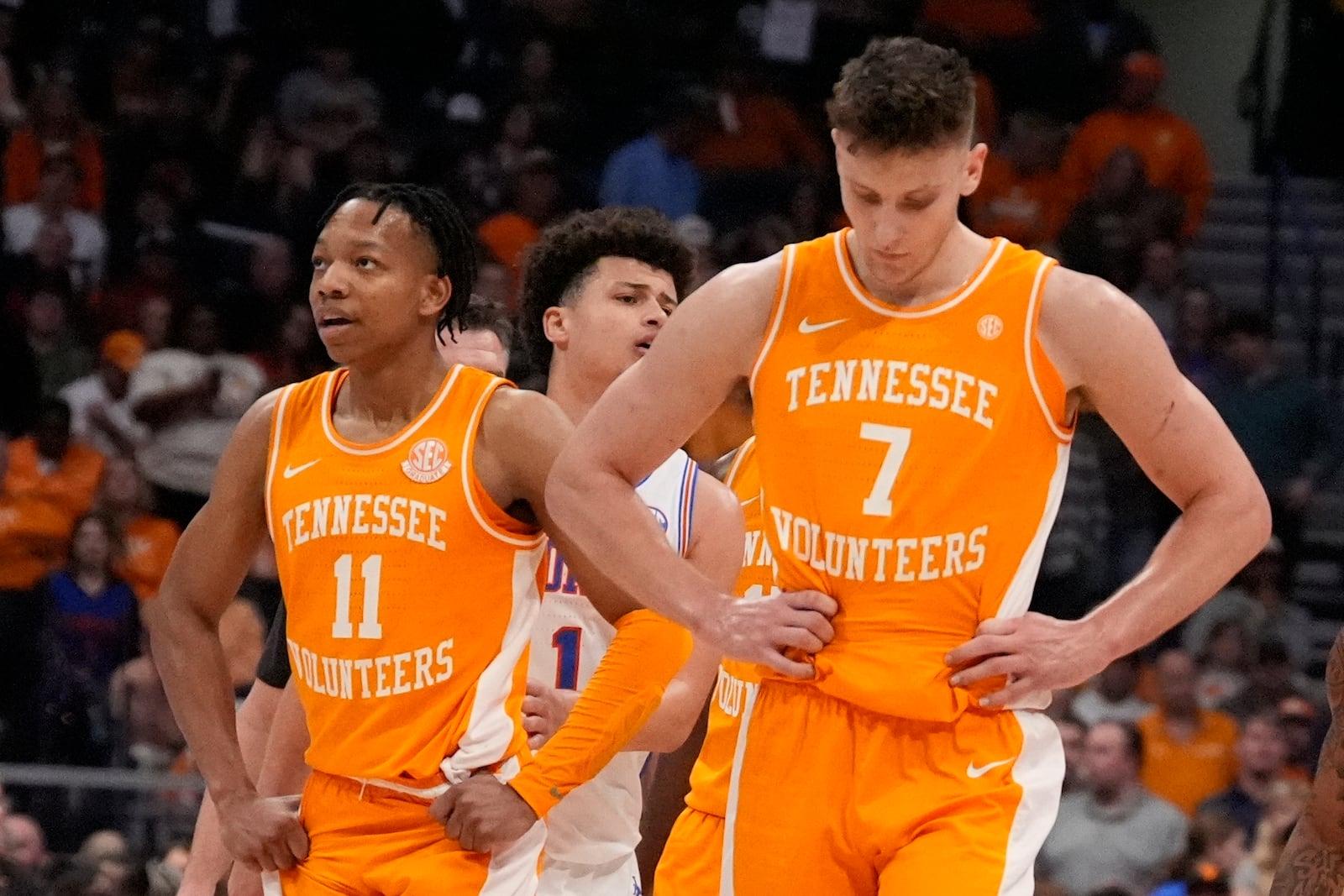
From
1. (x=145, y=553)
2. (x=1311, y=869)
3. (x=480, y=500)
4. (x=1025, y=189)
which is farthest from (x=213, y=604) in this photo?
(x=1025, y=189)

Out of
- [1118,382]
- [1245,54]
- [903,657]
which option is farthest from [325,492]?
[1245,54]

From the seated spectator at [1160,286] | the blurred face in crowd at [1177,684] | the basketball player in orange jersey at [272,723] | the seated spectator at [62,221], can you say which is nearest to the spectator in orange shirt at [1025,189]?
the seated spectator at [1160,286]

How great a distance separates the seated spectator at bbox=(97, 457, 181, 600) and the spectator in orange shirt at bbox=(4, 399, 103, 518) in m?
0.09

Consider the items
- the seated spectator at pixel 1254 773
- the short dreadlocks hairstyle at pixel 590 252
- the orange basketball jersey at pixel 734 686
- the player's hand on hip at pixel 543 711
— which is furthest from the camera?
the seated spectator at pixel 1254 773

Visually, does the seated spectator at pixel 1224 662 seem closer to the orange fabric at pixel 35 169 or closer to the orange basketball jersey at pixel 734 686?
the orange basketball jersey at pixel 734 686

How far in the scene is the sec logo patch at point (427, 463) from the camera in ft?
12.2

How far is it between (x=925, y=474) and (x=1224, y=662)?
647cm

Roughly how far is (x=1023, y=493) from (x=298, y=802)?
151 cm

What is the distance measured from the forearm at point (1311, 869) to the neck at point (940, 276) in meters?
1.17

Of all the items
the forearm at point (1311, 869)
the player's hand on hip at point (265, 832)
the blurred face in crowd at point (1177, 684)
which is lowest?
the blurred face in crowd at point (1177, 684)

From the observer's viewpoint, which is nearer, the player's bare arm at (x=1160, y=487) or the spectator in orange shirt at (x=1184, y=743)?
the player's bare arm at (x=1160, y=487)

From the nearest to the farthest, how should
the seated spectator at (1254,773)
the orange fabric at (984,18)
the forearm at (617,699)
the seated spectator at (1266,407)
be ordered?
1. the forearm at (617,699)
2. the seated spectator at (1254,773)
3. the seated spectator at (1266,407)
4. the orange fabric at (984,18)

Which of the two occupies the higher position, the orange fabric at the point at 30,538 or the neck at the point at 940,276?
the neck at the point at 940,276

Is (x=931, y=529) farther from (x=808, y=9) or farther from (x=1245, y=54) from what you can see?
(x=1245, y=54)
